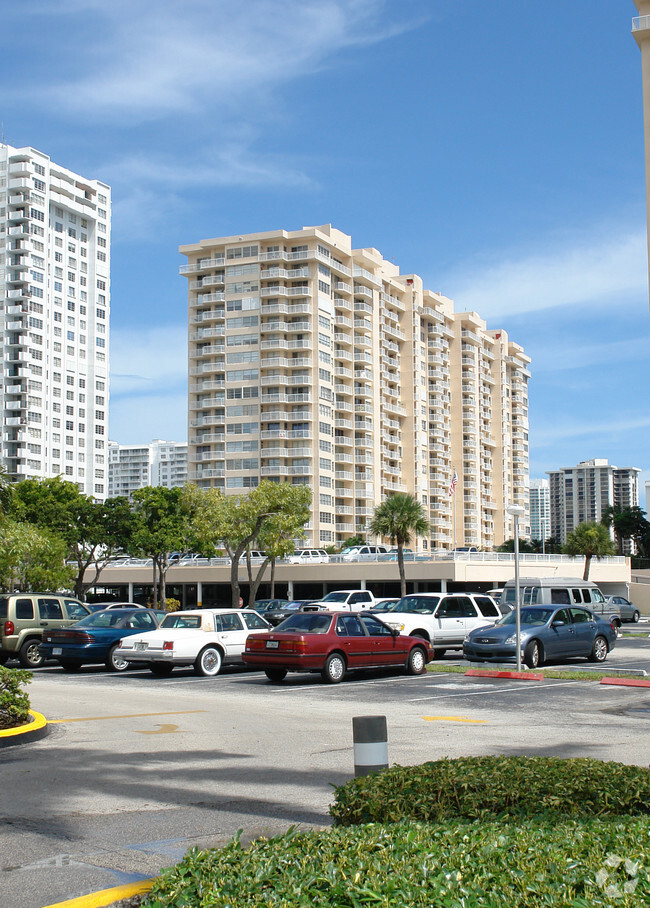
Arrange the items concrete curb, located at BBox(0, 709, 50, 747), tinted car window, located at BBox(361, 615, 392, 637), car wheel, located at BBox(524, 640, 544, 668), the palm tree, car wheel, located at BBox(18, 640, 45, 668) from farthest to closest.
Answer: the palm tree
car wheel, located at BBox(18, 640, 45, 668)
car wheel, located at BBox(524, 640, 544, 668)
tinted car window, located at BBox(361, 615, 392, 637)
concrete curb, located at BBox(0, 709, 50, 747)

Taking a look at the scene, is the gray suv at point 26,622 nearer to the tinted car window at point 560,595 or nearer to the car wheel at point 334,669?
the car wheel at point 334,669

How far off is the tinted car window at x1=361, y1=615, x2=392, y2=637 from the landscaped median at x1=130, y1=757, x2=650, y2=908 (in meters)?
15.4

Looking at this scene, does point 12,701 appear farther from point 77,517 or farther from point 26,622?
point 77,517

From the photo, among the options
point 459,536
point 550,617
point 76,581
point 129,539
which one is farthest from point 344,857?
point 459,536

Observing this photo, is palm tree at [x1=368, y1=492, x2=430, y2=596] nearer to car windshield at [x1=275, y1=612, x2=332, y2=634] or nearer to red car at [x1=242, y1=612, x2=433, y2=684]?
red car at [x1=242, y1=612, x2=433, y2=684]

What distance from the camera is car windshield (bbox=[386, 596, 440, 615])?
2656 cm

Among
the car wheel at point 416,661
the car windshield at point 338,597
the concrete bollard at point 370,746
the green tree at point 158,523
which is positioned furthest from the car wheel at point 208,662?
the green tree at point 158,523

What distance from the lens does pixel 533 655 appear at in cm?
2266

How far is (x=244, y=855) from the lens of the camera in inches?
163

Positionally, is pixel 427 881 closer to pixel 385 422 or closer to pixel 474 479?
pixel 385 422

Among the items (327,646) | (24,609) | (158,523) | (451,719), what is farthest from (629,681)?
(158,523)

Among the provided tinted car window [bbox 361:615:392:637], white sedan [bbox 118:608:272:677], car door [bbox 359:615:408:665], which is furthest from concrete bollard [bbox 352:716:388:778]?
white sedan [bbox 118:608:272:677]

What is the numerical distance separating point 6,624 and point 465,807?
20.9 meters

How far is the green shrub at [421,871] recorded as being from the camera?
11.7 ft
